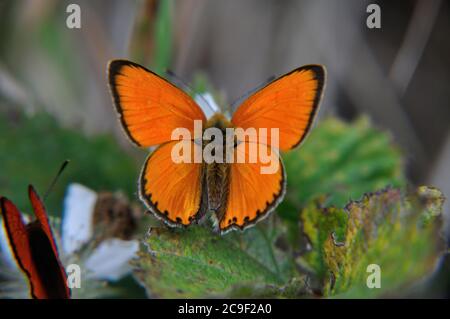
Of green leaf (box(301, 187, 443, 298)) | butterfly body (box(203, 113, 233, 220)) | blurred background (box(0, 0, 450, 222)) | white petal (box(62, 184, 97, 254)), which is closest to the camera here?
green leaf (box(301, 187, 443, 298))

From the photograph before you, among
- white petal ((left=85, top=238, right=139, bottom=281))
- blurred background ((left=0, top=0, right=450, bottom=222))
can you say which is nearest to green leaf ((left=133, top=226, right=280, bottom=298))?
white petal ((left=85, top=238, right=139, bottom=281))

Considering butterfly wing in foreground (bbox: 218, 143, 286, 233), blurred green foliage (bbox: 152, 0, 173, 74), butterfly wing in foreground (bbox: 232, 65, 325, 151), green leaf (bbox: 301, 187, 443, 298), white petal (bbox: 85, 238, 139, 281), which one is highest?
blurred green foliage (bbox: 152, 0, 173, 74)

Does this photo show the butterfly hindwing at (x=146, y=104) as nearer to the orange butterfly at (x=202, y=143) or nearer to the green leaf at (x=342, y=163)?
the orange butterfly at (x=202, y=143)

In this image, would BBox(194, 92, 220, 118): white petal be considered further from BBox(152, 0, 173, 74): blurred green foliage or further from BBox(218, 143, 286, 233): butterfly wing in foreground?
BBox(152, 0, 173, 74): blurred green foliage

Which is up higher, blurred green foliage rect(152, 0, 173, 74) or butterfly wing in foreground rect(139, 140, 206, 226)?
blurred green foliage rect(152, 0, 173, 74)

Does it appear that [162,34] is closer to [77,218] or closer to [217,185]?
[77,218]
